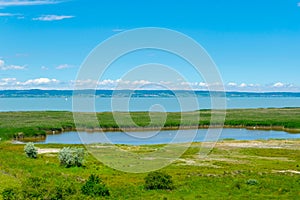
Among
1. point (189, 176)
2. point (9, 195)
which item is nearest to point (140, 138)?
point (189, 176)

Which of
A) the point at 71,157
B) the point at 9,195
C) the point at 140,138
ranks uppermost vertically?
the point at 71,157

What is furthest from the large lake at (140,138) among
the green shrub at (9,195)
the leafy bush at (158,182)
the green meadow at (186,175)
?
the green shrub at (9,195)

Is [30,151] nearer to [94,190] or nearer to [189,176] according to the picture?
[189,176]

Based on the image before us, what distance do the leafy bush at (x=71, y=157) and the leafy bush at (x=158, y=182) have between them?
40.2 ft

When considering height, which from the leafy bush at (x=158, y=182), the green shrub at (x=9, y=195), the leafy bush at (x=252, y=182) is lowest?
the leafy bush at (x=252, y=182)

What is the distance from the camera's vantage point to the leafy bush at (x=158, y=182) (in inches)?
1325

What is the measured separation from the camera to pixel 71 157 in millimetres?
44000

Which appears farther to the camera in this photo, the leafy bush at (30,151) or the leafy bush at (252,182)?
the leafy bush at (30,151)

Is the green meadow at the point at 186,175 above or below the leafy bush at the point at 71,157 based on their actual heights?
below

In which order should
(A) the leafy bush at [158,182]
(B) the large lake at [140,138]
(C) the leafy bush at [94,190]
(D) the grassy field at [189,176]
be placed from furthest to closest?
(B) the large lake at [140,138] → (A) the leafy bush at [158,182] → (D) the grassy field at [189,176] → (C) the leafy bush at [94,190]

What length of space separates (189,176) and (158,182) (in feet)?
20.4

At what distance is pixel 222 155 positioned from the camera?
56.2 metres

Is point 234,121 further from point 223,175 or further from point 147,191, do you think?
point 147,191

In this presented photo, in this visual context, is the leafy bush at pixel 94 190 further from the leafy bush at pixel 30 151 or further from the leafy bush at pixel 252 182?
the leafy bush at pixel 30 151
